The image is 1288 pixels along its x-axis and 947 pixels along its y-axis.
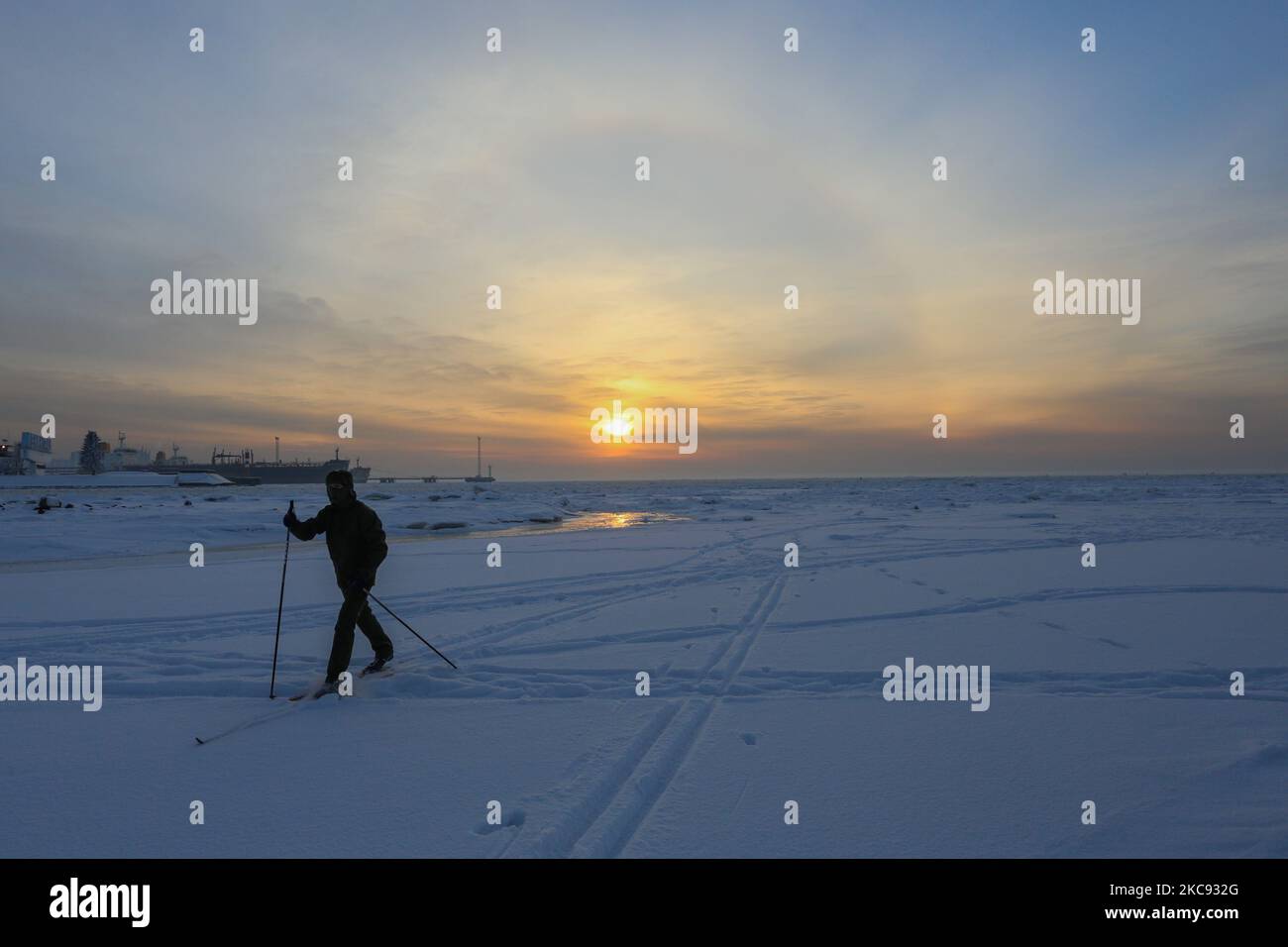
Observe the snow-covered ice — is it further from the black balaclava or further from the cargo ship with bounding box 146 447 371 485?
the cargo ship with bounding box 146 447 371 485

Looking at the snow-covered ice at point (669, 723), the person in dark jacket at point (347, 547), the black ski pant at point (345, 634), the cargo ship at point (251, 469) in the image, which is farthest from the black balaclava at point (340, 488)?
the cargo ship at point (251, 469)

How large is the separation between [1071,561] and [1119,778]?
13.3 m

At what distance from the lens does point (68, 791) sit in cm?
448

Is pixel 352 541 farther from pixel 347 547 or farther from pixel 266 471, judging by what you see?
pixel 266 471

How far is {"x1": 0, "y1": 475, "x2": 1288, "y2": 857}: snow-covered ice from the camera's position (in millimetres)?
3938

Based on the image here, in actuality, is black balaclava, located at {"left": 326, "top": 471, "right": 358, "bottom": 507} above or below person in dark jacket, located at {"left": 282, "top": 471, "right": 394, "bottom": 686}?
above

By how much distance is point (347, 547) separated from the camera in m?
7.02

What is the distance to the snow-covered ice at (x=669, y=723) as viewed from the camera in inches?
155

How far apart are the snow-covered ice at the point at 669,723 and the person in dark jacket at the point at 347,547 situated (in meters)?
0.58

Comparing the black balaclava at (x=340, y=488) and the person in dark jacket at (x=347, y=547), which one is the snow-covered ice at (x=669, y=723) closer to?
the person in dark jacket at (x=347, y=547)

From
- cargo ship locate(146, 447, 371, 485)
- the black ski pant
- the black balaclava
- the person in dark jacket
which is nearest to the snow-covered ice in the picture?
the black ski pant

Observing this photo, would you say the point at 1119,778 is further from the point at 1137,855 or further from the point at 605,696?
the point at 605,696

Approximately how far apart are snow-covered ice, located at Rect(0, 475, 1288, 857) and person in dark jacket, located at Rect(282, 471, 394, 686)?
23.0 inches
